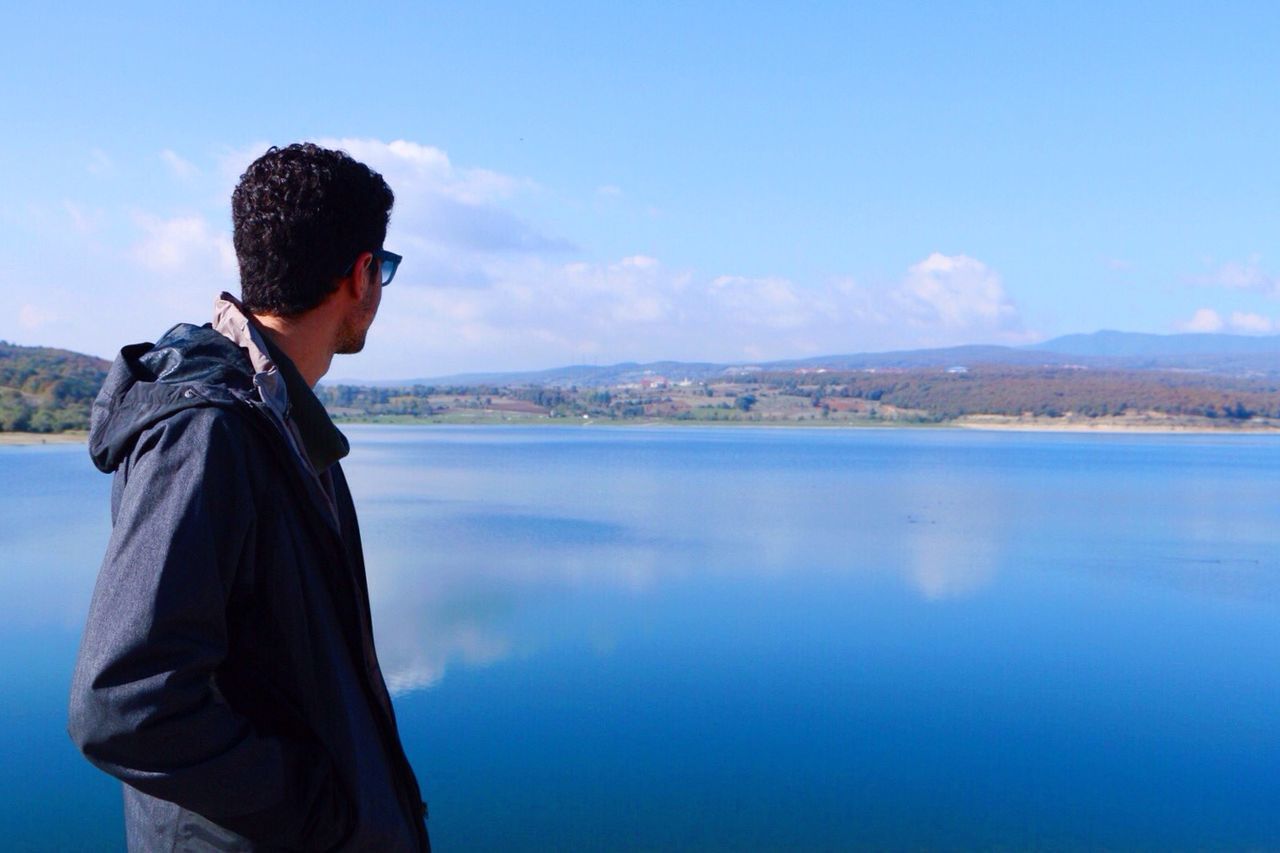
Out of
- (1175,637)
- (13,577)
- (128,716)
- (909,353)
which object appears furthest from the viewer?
(909,353)

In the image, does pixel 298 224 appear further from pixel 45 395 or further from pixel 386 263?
pixel 45 395

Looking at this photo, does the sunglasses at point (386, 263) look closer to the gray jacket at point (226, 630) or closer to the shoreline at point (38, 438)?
the gray jacket at point (226, 630)

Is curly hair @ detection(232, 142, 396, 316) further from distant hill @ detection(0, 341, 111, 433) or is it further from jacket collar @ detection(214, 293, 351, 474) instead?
distant hill @ detection(0, 341, 111, 433)

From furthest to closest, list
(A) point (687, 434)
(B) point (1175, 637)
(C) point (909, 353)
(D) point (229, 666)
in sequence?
(C) point (909, 353), (A) point (687, 434), (B) point (1175, 637), (D) point (229, 666)

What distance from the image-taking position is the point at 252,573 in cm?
115

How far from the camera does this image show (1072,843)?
544 cm

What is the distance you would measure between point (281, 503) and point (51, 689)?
7364mm

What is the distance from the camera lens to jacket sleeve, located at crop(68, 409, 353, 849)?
1.05m

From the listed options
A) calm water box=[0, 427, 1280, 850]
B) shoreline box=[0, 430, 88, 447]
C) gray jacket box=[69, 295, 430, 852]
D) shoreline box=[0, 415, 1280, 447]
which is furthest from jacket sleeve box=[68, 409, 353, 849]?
shoreline box=[0, 415, 1280, 447]

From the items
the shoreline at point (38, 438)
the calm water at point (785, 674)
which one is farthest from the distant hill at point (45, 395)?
the calm water at point (785, 674)

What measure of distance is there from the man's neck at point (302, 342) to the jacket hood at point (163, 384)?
8 centimetres

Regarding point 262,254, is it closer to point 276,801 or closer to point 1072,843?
point 276,801

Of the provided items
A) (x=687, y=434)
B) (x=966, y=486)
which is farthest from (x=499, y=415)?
(x=966, y=486)

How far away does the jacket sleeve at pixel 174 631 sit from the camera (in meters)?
1.05
